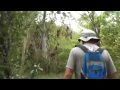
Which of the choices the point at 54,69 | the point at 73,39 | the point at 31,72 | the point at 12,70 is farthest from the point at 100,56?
the point at 73,39

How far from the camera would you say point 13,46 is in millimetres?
3699

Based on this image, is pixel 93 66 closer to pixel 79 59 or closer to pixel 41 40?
pixel 79 59

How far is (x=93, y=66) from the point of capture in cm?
223

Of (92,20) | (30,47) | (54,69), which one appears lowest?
(54,69)

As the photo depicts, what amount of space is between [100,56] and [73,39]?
91.7 inches

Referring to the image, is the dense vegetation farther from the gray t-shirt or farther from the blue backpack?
the blue backpack

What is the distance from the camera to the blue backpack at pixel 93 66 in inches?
87.8

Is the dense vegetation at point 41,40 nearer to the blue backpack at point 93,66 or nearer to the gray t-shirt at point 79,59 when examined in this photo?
the gray t-shirt at point 79,59

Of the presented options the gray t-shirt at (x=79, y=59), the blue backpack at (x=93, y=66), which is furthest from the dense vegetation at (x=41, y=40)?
the blue backpack at (x=93, y=66)

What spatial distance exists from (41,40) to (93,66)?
2.17m

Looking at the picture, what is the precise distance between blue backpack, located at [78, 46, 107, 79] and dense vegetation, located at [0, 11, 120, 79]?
111 cm

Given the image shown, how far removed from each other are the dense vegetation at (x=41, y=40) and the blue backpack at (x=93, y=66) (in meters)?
1.11
